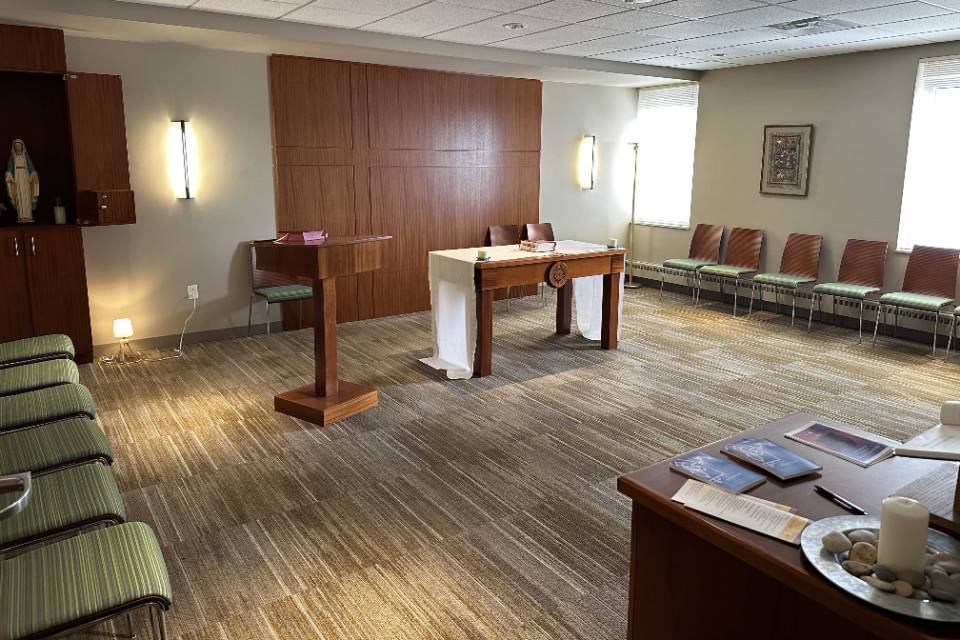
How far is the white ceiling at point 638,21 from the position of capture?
491cm

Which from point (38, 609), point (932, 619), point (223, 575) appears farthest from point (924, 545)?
point (223, 575)

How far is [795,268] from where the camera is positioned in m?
7.59

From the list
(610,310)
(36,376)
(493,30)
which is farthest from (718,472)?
(493,30)

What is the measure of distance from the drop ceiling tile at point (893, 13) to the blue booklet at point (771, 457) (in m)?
3.99

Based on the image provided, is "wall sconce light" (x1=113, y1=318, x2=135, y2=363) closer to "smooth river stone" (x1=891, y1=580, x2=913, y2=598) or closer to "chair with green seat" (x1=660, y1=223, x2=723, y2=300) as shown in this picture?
Result: "chair with green seat" (x1=660, y1=223, x2=723, y2=300)

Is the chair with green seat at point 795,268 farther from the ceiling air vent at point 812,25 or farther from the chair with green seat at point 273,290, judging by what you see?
the chair with green seat at point 273,290

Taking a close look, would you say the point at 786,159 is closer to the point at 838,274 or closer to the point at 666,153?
the point at 838,274

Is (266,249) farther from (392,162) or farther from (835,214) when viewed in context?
(835,214)

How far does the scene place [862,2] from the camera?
4.79 metres

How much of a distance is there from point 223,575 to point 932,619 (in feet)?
8.25

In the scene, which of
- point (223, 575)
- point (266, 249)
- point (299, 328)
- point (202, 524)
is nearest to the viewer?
point (223, 575)

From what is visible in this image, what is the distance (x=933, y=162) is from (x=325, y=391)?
18.8 ft

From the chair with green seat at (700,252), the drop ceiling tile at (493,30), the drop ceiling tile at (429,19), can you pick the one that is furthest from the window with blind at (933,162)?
the drop ceiling tile at (429,19)

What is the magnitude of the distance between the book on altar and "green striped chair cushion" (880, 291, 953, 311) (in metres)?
4.92
